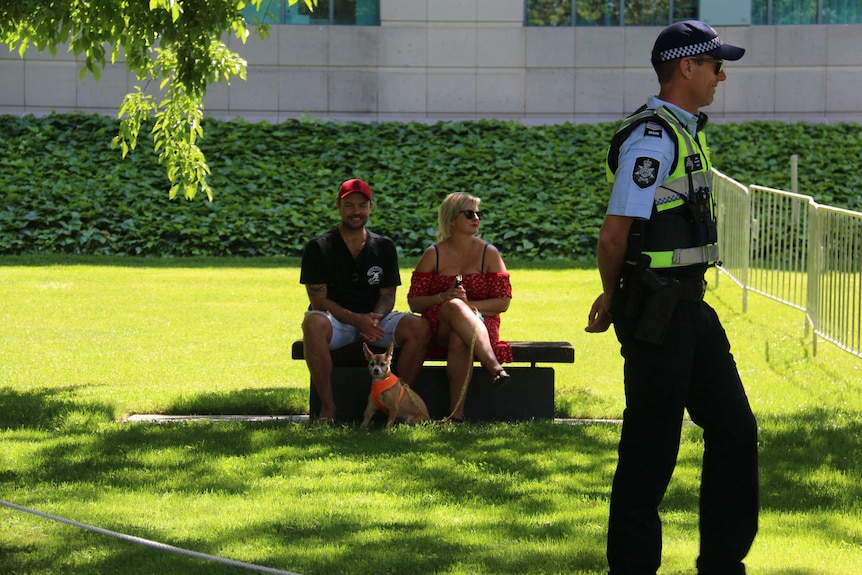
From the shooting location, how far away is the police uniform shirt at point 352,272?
332 inches

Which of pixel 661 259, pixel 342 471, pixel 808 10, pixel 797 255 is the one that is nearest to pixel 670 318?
pixel 661 259

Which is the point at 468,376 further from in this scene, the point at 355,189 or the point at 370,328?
the point at 355,189

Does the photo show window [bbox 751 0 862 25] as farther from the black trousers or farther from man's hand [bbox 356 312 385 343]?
the black trousers

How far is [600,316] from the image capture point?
4.69 meters

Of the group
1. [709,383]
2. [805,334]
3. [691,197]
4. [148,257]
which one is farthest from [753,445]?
[148,257]

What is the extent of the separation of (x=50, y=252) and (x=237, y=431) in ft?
46.0

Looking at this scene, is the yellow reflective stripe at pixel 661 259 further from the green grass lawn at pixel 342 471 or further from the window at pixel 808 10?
the window at pixel 808 10

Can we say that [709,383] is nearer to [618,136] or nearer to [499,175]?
[618,136]

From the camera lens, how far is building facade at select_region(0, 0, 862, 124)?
25.2 metres

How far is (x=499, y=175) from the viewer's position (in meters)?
23.4

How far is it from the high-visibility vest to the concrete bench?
3.80m

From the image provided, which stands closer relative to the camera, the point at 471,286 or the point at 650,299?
the point at 650,299

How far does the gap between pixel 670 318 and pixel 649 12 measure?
22.6 m

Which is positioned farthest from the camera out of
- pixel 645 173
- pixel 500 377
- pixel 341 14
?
pixel 341 14
